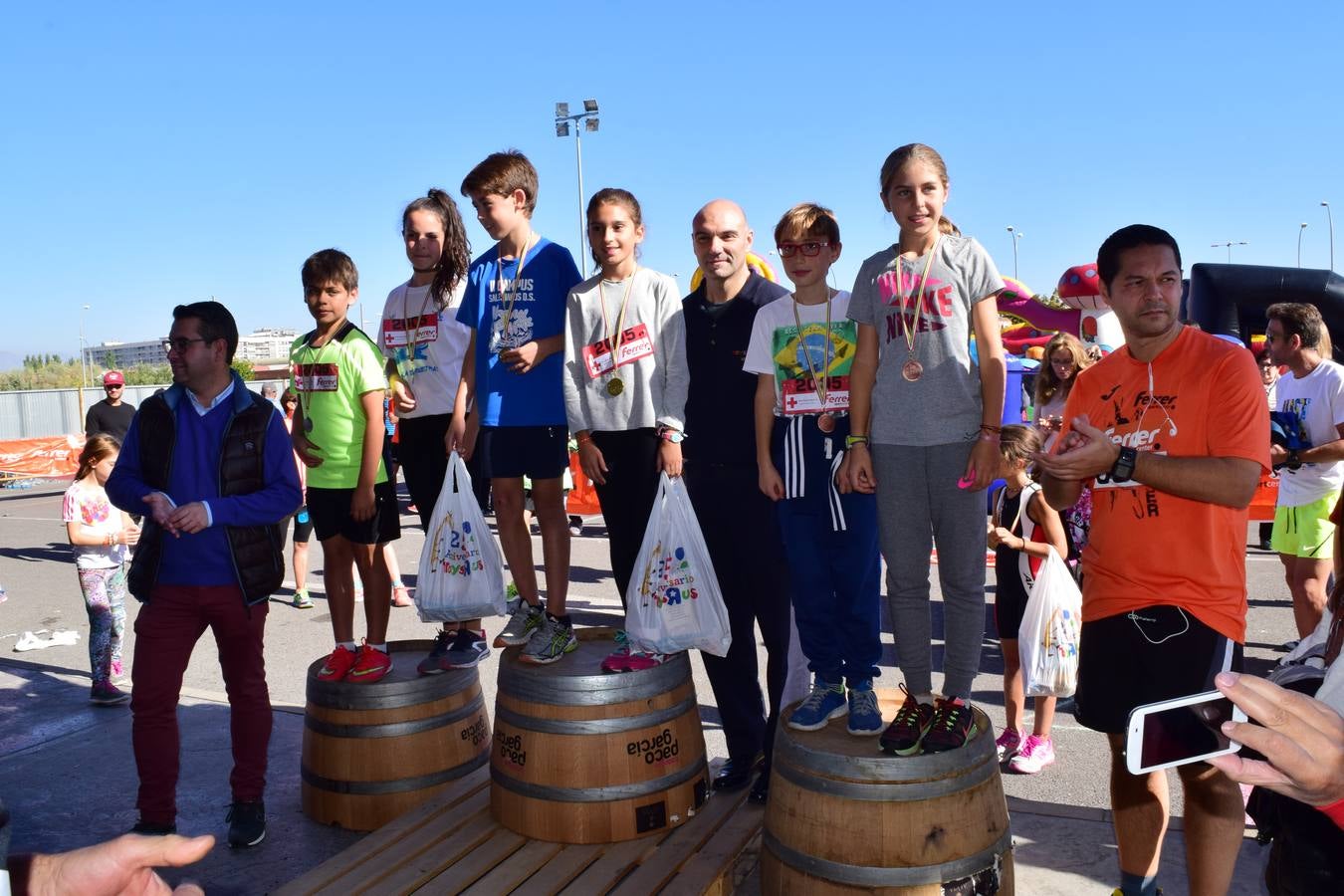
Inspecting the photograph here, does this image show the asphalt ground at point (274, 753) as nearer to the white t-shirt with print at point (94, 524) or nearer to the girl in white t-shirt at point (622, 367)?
the white t-shirt with print at point (94, 524)

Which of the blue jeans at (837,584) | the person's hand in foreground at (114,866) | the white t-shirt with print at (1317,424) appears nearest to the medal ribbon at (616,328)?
the blue jeans at (837,584)

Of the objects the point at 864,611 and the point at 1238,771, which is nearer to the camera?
the point at 1238,771

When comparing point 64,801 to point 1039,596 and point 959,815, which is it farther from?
point 1039,596

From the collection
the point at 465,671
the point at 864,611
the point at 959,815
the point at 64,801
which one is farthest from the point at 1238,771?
the point at 64,801

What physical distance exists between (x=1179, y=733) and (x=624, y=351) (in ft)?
8.77

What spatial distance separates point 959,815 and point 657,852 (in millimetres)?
1064

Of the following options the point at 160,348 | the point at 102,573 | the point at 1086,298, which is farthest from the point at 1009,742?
the point at 160,348

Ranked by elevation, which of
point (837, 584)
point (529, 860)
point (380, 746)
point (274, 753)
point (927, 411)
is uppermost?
point (927, 411)

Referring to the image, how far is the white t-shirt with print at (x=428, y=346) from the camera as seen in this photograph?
4.70m

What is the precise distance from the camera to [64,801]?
4.61m

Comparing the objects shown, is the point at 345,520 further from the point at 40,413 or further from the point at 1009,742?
the point at 40,413

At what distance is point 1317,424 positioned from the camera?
5781 mm

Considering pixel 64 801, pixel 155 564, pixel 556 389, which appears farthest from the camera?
pixel 64 801

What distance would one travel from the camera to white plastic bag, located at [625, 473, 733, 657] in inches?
143
